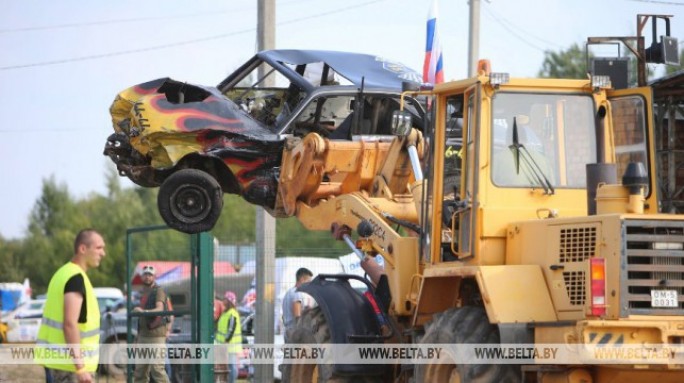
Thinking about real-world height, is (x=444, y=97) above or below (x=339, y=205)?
above

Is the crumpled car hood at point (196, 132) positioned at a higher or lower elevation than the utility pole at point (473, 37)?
lower

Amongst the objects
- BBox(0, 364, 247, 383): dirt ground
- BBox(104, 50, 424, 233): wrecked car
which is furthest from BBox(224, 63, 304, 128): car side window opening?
BBox(0, 364, 247, 383): dirt ground

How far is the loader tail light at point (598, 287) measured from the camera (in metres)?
8.65

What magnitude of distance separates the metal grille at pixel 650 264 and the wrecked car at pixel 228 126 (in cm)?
455

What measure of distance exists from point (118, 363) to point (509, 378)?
11.7 meters

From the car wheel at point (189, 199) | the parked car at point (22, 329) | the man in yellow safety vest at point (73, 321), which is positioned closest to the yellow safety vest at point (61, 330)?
the man in yellow safety vest at point (73, 321)

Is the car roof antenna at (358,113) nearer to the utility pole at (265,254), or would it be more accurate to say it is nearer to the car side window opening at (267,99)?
the car side window opening at (267,99)

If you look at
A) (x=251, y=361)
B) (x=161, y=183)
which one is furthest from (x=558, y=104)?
(x=251, y=361)

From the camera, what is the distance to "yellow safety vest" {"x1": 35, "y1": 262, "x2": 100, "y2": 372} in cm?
894

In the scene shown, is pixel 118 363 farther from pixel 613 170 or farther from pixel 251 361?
pixel 613 170

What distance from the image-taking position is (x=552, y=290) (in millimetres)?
9148

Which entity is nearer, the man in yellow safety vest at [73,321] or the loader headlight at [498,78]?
the man in yellow safety vest at [73,321]

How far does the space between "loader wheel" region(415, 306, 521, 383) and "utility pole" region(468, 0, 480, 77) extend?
13.5 meters

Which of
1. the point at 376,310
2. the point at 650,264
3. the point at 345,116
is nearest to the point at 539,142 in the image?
the point at 650,264
